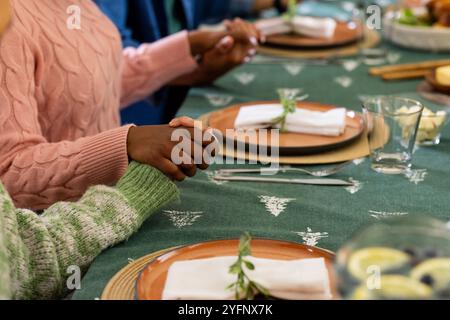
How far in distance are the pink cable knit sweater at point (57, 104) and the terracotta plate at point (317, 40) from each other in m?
0.66

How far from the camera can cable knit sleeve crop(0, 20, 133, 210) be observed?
3.90 ft

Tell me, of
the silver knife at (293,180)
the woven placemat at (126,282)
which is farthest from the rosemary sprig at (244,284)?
the silver knife at (293,180)

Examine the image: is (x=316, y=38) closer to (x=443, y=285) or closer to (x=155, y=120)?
(x=155, y=120)

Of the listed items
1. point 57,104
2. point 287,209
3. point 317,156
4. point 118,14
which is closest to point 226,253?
point 287,209

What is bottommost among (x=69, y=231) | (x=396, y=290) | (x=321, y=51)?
(x=321, y=51)

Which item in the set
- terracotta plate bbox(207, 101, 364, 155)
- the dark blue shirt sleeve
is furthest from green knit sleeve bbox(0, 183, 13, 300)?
the dark blue shirt sleeve

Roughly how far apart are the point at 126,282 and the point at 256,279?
0.53 feet

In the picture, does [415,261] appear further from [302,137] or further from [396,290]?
[302,137]

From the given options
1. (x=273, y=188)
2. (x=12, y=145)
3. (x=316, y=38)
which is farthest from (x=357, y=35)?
(x=12, y=145)

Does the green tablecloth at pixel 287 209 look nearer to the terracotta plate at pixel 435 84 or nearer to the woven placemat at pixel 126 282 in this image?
the woven placemat at pixel 126 282

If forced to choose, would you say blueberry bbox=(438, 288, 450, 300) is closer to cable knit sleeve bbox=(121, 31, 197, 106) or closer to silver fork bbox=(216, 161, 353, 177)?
silver fork bbox=(216, 161, 353, 177)

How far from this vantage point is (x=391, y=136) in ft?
4.30
